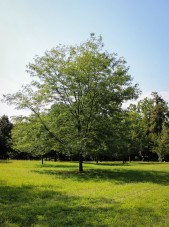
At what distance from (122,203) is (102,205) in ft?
3.80

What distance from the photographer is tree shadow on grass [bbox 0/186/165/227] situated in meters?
9.05

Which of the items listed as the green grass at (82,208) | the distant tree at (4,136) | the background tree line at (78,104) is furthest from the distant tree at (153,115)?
the green grass at (82,208)

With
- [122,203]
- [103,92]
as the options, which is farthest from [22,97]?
[122,203]

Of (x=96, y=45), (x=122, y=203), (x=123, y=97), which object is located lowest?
(x=122, y=203)

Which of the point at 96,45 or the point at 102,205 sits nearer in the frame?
the point at 102,205

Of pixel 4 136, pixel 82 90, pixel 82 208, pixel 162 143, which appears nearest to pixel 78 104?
pixel 82 90

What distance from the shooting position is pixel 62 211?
10.5 meters

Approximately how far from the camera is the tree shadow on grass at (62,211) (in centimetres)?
905

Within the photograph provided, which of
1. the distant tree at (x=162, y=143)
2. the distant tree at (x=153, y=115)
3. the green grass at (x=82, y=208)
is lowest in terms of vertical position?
the green grass at (x=82, y=208)

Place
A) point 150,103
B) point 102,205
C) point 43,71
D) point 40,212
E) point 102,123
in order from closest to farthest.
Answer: point 40,212
point 102,205
point 102,123
point 43,71
point 150,103

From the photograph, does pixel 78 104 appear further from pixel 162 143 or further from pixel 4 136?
pixel 4 136

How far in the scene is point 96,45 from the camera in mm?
29109

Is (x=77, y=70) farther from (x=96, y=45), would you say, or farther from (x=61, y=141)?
(x=61, y=141)

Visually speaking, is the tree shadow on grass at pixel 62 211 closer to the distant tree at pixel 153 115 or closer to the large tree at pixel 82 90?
the large tree at pixel 82 90
